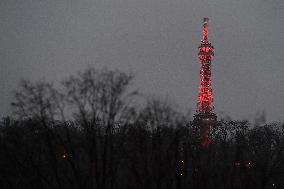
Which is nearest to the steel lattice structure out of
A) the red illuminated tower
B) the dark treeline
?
the red illuminated tower

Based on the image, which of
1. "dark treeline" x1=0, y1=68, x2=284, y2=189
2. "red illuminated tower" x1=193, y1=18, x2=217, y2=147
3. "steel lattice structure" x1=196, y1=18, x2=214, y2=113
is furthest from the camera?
"steel lattice structure" x1=196, y1=18, x2=214, y2=113

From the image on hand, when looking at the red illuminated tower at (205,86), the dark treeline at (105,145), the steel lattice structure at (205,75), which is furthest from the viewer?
the steel lattice structure at (205,75)

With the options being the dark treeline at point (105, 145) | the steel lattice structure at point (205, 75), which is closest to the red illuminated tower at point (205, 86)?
the steel lattice structure at point (205, 75)

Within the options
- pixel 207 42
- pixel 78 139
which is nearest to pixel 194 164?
pixel 78 139

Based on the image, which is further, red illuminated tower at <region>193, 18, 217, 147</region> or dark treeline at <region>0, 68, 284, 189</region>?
red illuminated tower at <region>193, 18, 217, 147</region>

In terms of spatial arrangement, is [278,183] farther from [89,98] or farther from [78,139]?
[89,98]

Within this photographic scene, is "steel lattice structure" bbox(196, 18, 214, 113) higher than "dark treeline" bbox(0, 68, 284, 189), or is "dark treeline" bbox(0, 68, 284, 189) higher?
"steel lattice structure" bbox(196, 18, 214, 113)

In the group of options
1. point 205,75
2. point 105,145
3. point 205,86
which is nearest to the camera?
point 105,145

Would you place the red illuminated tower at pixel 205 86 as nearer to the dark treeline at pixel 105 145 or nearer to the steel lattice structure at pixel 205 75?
the steel lattice structure at pixel 205 75

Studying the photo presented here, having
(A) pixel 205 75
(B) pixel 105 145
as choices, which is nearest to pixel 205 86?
(A) pixel 205 75

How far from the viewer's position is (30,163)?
16016 mm

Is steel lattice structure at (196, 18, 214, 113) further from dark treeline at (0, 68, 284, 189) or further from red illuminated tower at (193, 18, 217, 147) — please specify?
dark treeline at (0, 68, 284, 189)

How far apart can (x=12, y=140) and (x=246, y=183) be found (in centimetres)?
807

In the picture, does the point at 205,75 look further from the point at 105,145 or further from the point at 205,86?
the point at 105,145
